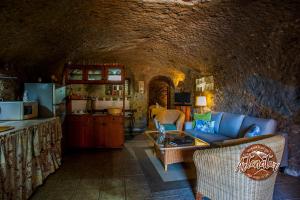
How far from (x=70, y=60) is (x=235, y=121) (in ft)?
13.5

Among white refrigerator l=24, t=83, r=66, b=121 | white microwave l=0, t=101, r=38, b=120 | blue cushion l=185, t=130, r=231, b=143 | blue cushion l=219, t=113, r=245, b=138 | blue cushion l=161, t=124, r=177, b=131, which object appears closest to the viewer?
white microwave l=0, t=101, r=38, b=120

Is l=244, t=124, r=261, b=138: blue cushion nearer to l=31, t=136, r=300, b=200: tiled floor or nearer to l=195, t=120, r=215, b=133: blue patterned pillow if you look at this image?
l=31, t=136, r=300, b=200: tiled floor

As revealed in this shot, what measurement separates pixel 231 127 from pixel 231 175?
7.44 feet

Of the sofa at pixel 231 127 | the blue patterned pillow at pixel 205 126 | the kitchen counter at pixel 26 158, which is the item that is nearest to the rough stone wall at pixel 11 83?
the kitchen counter at pixel 26 158

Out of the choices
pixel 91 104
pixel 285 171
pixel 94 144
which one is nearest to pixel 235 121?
pixel 285 171

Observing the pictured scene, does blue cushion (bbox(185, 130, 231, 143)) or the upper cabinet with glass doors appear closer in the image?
blue cushion (bbox(185, 130, 231, 143))

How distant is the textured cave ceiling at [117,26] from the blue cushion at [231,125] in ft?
4.50

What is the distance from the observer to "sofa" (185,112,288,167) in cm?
311

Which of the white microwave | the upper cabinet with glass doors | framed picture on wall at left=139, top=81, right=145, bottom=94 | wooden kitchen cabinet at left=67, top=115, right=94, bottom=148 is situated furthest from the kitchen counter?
framed picture on wall at left=139, top=81, right=145, bottom=94

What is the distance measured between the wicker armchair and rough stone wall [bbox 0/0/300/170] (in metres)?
1.65

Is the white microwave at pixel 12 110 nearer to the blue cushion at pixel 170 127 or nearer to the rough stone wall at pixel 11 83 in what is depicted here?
the rough stone wall at pixel 11 83

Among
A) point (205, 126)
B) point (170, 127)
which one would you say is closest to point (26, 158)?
point (170, 127)

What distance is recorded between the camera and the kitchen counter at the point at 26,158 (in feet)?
6.04

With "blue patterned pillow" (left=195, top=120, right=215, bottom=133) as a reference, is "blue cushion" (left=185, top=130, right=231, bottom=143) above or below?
below
